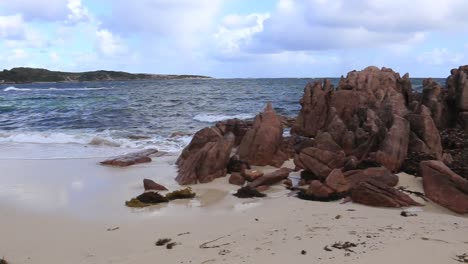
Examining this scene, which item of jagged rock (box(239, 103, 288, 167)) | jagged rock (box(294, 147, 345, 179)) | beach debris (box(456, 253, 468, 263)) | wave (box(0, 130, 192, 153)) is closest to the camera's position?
beach debris (box(456, 253, 468, 263))

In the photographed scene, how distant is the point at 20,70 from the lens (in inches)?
6447

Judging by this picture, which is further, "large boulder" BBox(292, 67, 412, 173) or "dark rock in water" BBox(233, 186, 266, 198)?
"large boulder" BBox(292, 67, 412, 173)

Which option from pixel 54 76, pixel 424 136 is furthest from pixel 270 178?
pixel 54 76

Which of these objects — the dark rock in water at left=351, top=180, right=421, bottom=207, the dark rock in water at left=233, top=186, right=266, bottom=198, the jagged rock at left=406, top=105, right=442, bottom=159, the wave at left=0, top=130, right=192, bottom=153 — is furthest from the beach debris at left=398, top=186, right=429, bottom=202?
the wave at left=0, top=130, right=192, bottom=153

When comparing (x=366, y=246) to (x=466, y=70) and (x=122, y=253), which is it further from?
(x=466, y=70)

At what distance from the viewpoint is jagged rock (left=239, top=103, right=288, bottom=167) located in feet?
43.5

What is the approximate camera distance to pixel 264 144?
13383 millimetres

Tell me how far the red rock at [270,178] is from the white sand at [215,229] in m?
0.22

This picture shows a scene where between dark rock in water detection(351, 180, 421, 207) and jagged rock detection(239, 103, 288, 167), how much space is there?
4.26 meters

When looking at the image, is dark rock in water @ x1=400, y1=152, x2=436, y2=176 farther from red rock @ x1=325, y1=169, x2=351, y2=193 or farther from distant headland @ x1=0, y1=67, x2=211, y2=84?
distant headland @ x1=0, y1=67, x2=211, y2=84

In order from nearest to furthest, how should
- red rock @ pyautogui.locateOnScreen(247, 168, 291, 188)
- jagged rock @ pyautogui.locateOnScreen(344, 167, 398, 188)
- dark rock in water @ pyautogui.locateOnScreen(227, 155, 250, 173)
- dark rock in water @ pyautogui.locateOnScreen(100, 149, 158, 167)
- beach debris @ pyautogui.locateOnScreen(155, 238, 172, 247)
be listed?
beach debris @ pyautogui.locateOnScreen(155, 238, 172, 247)
jagged rock @ pyautogui.locateOnScreen(344, 167, 398, 188)
red rock @ pyautogui.locateOnScreen(247, 168, 291, 188)
dark rock in water @ pyautogui.locateOnScreen(227, 155, 250, 173)
dark rock in water @ pyautogui.locateOnScreen(100, 149, 158, 167)

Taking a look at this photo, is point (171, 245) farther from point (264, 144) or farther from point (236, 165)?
point (264, 144)

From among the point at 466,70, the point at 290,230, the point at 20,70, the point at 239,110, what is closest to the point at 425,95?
the point at 466,70

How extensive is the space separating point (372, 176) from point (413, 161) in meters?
2.05
